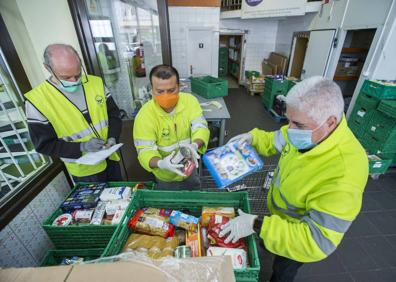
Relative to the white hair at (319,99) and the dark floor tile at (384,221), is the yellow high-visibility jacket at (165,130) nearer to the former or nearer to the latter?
the white hair at (319,99)

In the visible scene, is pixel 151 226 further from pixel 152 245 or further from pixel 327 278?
pixel 327 278

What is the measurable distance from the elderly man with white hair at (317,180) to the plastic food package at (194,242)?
0.12m

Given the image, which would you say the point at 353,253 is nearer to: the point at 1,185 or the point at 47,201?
the point at 47,201

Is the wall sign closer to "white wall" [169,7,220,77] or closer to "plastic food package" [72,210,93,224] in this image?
"white wall" [169,7,220,77]

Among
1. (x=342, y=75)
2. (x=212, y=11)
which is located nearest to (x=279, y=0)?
(x=212, y=11)

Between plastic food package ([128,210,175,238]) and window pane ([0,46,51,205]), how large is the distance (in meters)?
1.02

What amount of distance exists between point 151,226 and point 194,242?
0.80ft

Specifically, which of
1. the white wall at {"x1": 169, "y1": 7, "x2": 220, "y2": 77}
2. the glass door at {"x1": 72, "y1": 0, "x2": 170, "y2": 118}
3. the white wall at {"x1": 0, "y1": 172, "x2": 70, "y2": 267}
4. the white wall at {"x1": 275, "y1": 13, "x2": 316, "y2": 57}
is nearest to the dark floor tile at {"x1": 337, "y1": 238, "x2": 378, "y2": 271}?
the white wall at {"x1": 0, "y1": 172, "x2": 70, "y2": 267}

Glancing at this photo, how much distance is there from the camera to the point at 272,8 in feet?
16.7

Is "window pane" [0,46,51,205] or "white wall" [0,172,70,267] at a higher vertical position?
"window pane" [0,46,51,205]

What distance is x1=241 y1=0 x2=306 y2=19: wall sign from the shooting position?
187 inches

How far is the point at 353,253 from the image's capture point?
1.96 m

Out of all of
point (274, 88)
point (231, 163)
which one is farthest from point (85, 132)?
point (274, 88)

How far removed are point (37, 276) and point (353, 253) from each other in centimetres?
257
